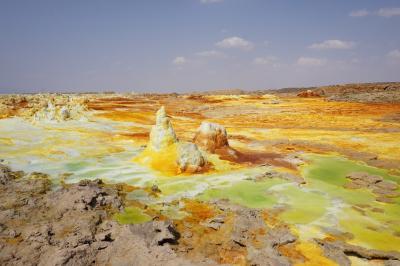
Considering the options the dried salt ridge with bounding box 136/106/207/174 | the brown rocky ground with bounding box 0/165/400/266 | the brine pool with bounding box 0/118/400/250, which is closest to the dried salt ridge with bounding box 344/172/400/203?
the brine pool with bounding box 0/118/400/250

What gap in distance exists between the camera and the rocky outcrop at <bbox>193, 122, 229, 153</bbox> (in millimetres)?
18297

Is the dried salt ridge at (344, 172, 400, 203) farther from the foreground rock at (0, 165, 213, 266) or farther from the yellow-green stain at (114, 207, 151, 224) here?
the foreground rock at (0, 165, 213, 266)

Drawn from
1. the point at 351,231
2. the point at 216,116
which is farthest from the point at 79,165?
the point at 216,116

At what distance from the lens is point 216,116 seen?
46.4 m

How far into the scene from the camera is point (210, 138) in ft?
60.5

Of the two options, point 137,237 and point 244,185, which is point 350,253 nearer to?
point 137,237

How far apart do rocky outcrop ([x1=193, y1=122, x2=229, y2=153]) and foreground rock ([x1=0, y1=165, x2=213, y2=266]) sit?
8.15 m

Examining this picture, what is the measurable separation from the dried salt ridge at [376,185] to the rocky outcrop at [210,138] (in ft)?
20.3

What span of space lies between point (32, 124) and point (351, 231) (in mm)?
22797

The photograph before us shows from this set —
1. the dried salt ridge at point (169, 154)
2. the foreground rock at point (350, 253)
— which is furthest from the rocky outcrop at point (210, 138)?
the foreground rock at point (350, 253)

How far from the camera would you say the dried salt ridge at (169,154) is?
14.5 metres

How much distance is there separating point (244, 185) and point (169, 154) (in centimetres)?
412

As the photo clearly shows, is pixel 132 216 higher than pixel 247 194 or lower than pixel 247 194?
higher

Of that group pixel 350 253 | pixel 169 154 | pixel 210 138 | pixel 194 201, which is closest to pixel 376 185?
pixel 350 253
